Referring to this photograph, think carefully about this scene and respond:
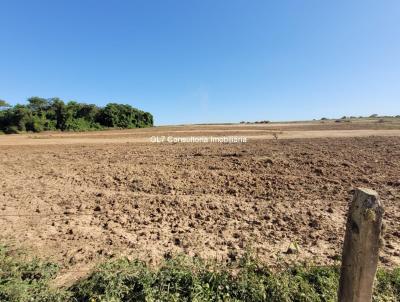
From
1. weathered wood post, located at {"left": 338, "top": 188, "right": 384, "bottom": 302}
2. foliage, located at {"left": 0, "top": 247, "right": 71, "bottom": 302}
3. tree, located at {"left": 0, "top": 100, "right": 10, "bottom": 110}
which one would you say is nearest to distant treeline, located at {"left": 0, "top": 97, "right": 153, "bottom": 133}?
tree, located at {"left": 0, "top": 100, "right": 10, "bottom": 110}

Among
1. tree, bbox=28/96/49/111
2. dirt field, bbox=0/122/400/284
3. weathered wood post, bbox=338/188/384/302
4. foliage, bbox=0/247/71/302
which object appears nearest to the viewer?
weathered wood post, bbox=338/188/384/302

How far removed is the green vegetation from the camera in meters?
2.32

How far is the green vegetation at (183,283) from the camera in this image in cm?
232

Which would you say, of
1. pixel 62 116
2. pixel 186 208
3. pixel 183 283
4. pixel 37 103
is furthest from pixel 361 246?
pixel 37 103

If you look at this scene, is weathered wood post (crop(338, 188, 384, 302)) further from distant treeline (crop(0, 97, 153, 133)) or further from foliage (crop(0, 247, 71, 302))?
distant treeline (crop(0, 97, 153, 133))

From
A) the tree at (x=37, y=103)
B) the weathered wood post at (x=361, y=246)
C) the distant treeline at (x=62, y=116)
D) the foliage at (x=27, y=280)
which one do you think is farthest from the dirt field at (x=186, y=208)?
the tree at (x=37, y=103)

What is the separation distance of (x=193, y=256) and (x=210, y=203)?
1.94 metres

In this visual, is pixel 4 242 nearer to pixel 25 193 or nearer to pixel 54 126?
pixel 25 193

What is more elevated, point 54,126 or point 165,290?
point 54,126

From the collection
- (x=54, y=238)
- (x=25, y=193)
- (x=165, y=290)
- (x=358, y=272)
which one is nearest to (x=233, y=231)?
(x=165, y=290)

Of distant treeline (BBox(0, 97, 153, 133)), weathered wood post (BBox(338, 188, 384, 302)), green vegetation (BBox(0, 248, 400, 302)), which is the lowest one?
green vegetation (BBox(0, 248, 400, 302))

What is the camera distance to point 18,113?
26.9m

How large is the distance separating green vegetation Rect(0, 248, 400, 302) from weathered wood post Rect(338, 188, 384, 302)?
27.6 inches

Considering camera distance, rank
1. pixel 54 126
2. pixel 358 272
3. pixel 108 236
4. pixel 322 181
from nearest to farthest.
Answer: pixel 358 272 < pixel 108 236 < pixel 322 181 < pixel 54 126
